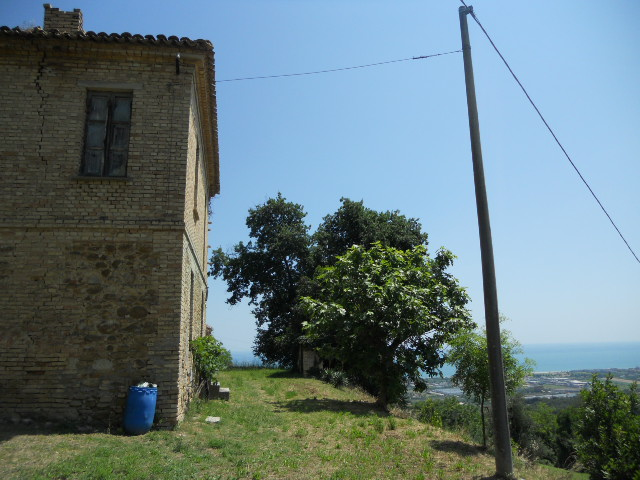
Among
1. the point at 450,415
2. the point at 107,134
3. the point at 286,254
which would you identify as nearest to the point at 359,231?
the point at 286,254

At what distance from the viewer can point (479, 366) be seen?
8461mm

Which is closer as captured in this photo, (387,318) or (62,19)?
(62,19)

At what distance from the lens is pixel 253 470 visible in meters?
6.09


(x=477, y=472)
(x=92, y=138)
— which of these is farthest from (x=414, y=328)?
(x=92, y=138)

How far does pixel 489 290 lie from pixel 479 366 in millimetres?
2392

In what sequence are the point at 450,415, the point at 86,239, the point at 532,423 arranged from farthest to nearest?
the point at 532,423 < the point at 450,415 < the point at 86,239

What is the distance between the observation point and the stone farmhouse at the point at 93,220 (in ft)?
26.2

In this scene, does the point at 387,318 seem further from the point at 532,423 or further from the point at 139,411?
the point at 532,423

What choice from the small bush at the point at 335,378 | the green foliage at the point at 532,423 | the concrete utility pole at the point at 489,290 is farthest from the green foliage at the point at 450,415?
the small bush at the point at 335,378

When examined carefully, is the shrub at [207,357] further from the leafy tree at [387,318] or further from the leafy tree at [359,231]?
the leafy tree at [359,231]

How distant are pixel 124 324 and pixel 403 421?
20.0 feet

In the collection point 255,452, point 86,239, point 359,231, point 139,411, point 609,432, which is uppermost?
point 359,231

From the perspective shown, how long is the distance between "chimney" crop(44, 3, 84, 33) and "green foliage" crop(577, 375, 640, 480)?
39.7ft

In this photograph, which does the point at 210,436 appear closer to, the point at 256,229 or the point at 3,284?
the point at 3,284
